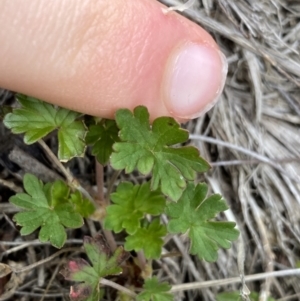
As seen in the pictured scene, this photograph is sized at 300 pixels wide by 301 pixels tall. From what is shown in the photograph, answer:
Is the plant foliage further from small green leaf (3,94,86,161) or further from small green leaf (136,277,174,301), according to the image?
small green leaf (136,277,174,301)

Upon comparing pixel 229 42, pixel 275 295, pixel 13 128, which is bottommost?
pixel 275 295

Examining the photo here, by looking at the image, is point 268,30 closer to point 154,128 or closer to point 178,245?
point 154,128

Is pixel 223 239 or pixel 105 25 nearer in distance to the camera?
pixel 105 25

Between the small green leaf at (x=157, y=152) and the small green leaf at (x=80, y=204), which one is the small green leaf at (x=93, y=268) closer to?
the small green leaf at (x=80, y=204)

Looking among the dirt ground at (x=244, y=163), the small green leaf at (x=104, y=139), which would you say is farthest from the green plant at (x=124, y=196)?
the dirt ground at (x=244, y=163)

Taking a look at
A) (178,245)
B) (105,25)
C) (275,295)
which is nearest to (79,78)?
(105,25)

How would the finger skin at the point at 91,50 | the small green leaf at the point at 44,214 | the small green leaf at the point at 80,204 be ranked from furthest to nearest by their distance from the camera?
the small green leaf at the point at 80,204
the small green leaf at the point at 44,214
the finger skin at the point at 91,50

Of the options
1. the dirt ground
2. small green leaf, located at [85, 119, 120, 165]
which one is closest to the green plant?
small green leaf, located at [85, 119, 120, 165]
